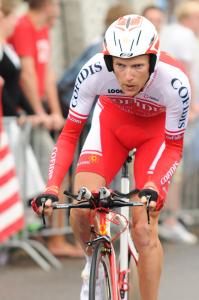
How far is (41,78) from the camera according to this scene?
11.6m

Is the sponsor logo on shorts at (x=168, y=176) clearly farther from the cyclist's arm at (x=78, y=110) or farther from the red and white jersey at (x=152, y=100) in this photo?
the cyclist's arm at (x=78, y=110)

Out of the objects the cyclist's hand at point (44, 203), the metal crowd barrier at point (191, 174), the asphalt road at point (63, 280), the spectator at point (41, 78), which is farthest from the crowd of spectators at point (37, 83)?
the cyclist's hand at point (44, 203)

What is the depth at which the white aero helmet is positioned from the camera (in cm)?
657

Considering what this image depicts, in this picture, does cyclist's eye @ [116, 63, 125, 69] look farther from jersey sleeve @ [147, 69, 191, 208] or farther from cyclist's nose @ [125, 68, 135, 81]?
jersey sleeve @ [147, 69, 191, 208]

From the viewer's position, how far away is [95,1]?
15.3 meters

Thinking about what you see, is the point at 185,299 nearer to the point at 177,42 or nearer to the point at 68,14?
the point at 177,42

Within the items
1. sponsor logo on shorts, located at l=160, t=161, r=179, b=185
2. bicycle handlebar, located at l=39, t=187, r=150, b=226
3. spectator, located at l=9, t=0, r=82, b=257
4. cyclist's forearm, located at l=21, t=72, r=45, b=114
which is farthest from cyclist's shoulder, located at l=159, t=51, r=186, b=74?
cyclist's forearm, located at l=21, t=72, r=45, b=114

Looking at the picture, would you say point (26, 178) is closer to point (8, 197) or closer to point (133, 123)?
point (8, 197)

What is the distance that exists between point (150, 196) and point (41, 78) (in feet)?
17.9

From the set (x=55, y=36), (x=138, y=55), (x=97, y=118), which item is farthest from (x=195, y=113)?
(x=138, y=55)

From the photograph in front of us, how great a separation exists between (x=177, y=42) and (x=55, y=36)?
3067 millimetres

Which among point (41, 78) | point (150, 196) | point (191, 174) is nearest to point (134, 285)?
point (150, 196)

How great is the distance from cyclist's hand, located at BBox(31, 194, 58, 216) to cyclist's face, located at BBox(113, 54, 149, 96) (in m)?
0.79

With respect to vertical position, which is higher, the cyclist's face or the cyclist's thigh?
the cyclist's face
